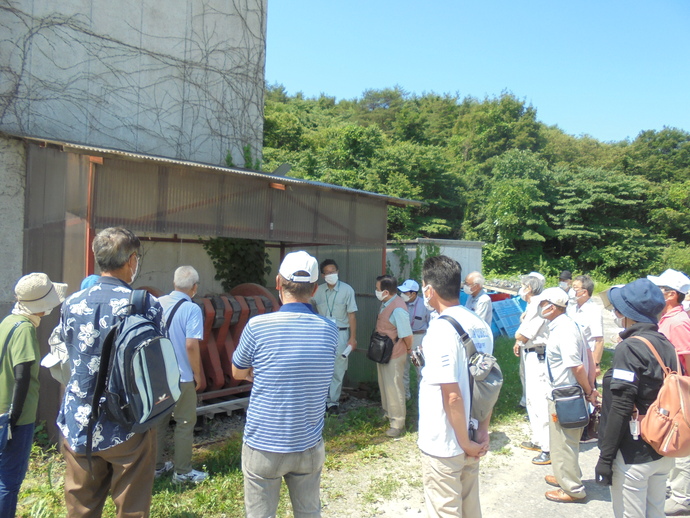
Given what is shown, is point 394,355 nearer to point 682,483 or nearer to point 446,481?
point 682,483

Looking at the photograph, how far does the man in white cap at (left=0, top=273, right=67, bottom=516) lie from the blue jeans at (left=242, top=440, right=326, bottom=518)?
1.55 meters

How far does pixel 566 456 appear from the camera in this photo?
13.8 feet

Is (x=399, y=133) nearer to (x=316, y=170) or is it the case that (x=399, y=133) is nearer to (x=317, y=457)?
(x=316, y=170)

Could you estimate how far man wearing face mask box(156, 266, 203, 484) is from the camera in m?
4.17

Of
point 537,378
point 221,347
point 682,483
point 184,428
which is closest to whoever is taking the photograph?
point 682,483

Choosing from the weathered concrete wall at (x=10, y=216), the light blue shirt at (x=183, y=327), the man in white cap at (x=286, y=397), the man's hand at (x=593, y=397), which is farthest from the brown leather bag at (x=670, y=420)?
the weathered concrete wall at (x=10, y=216)

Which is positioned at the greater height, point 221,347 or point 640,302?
point 640,302

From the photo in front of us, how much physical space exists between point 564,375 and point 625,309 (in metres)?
1.21

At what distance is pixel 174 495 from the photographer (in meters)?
4.06

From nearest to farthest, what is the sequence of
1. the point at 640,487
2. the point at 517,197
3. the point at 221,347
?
the point at 640,487 < the point at 221,347 < the point at 517,197

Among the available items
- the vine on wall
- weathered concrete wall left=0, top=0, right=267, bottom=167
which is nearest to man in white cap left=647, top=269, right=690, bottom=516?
the vine on wall

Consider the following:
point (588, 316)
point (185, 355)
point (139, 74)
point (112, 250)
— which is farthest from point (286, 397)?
point (139, 74)

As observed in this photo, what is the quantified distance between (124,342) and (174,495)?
225 cm

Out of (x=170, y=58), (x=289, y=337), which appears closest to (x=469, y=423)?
(x=289, y=337)
